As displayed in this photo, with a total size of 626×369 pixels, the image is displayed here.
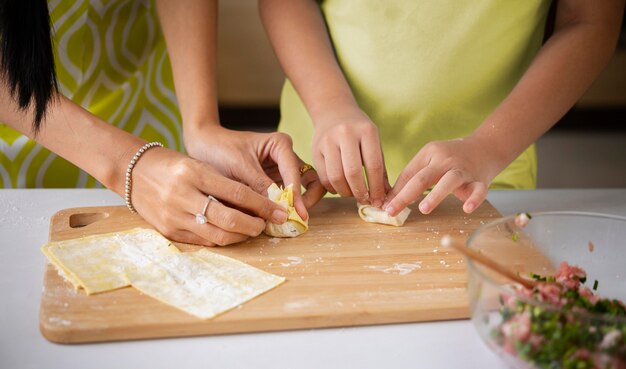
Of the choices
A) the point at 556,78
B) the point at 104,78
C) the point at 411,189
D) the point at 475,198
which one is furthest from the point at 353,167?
the point at 104,78

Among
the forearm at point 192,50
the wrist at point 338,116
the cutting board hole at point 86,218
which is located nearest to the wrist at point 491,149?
the wrist at point 338,116

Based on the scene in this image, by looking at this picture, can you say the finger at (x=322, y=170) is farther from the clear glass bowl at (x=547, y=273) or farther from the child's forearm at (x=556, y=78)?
the clear glass bowl at (x=547, y=273)

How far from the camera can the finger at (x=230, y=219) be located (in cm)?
119

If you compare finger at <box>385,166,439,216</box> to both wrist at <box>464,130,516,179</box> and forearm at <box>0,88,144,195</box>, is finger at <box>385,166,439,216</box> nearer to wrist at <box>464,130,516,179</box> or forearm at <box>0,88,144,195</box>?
wrist at <box>464,130,516,179</box>

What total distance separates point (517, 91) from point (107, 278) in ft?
2.93

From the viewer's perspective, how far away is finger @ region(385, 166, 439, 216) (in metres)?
1.29

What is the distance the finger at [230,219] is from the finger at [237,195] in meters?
0.03

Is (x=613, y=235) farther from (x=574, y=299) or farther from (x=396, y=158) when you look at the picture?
(x=396, y=158)

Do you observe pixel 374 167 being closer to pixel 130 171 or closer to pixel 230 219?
pixel 230 219

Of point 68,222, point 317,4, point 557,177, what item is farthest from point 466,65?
point 557,177

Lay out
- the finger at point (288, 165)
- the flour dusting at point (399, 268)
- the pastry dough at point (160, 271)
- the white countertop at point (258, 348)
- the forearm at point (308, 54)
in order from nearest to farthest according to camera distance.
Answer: the white countertop at point (258, 348)
the pastry dough at point (160, 271)
the flour dusting at point (399, 268)
the finger at point (288, 165)
the forearm at point (308, 54)

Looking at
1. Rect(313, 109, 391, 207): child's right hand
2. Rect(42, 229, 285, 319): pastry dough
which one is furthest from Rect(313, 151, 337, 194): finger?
Rect(42, 229, 285, 319): pastry dough

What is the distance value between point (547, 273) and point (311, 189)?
512 mm

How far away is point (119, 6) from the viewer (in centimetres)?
168
